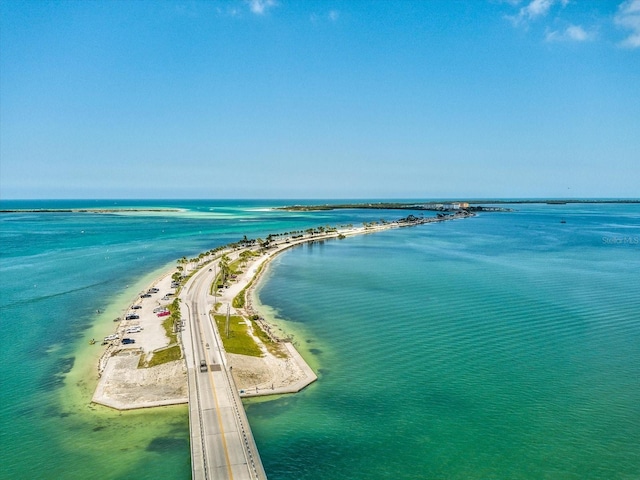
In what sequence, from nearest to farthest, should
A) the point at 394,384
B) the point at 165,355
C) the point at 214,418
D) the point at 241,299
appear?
the point at 214,418 < the point at 394,384 < the point at 165,355 < the point at 241,299

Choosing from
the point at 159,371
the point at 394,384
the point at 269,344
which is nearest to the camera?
the point at 394,384

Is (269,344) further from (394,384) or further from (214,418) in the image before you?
(214,418)

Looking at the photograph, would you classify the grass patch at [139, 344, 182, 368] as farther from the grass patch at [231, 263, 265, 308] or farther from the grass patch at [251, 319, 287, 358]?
the grass patch at [231, 263, 265, 308]

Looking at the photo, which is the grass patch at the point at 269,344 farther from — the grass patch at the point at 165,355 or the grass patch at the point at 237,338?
the grass patch at the point at 165,355

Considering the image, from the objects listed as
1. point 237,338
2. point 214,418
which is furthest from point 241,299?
point 214,418

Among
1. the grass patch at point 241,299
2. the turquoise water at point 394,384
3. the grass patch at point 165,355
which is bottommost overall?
the turquoise water at point 394,384

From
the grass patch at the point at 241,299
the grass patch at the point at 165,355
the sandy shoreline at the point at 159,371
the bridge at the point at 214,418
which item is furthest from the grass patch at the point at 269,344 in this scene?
the grass patch at the point at 241,299

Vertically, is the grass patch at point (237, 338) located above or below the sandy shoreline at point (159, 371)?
above
